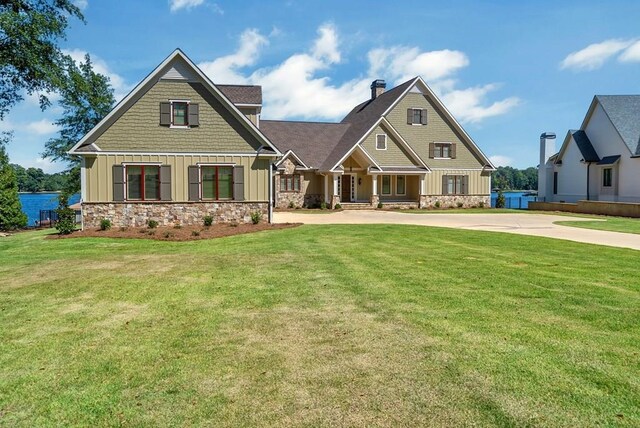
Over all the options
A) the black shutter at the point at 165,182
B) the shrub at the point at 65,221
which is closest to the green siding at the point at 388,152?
the black shutter at the point at 165,182

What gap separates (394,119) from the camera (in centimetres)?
3569

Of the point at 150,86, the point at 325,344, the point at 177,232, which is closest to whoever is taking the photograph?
the point at 325,344

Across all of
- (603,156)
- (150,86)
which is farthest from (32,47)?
(603,156)

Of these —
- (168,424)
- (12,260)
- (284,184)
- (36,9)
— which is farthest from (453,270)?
(284,184)

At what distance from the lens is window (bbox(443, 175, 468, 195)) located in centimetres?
3650

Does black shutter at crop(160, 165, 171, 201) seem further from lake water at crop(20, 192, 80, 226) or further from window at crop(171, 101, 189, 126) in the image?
lake water at crop(20, 192, 80, 226)

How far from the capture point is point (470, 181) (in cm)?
3712

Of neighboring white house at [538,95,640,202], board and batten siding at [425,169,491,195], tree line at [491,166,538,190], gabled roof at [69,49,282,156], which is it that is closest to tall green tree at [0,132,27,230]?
gabled roof at [69,49,282,156]

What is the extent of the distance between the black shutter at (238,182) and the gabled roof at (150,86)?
5.87 ft

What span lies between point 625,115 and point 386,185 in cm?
1848

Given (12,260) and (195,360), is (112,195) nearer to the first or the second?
(12,260)

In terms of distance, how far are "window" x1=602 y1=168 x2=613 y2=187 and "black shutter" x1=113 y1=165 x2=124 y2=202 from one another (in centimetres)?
3372

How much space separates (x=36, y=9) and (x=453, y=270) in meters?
23.4

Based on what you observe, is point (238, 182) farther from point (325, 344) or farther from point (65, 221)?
point (325, 344)
